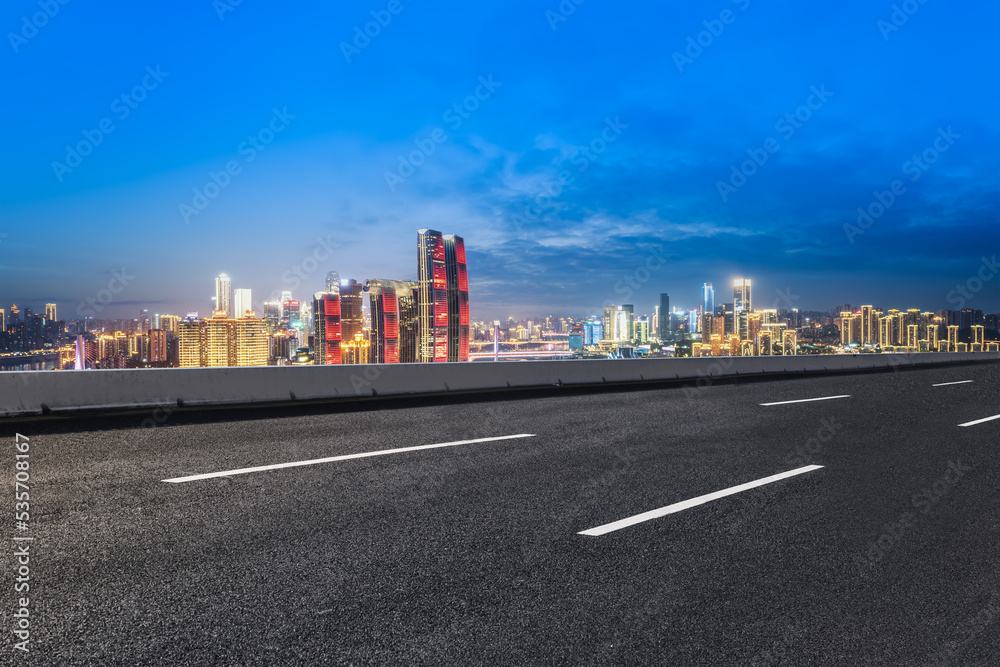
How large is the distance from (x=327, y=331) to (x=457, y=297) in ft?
35.8

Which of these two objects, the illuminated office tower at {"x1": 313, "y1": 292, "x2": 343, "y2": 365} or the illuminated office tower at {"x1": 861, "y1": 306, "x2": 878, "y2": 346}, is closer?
the illuminated office tower at {"x1": 313, "y1": 292, "x2": 343, "y2": 365}

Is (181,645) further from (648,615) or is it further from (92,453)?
(92,453)

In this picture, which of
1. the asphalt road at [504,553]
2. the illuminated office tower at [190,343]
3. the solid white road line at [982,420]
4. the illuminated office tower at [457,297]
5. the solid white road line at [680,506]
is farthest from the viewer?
the illuminated office tower at [457,297]

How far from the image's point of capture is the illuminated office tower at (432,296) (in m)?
26.9

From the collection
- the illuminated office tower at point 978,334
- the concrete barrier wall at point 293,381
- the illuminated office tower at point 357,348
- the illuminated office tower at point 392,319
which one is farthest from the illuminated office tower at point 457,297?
the illuminated office tower at point 978,334

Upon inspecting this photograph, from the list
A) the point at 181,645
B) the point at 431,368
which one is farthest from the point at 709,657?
the point at 431,368

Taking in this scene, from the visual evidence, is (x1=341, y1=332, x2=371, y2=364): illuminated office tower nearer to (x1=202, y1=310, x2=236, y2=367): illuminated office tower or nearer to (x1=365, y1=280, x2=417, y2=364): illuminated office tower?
(x1=365, y1=280, x2=417, y2=364): illuminated office tower

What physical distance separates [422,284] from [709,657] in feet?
97.2

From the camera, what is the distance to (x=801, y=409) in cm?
1119

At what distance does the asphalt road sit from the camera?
8.85ft

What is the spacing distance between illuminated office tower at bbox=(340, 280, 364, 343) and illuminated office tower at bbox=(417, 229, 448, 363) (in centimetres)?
296

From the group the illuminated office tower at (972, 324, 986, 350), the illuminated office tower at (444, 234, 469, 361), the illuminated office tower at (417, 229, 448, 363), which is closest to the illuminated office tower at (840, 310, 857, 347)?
the illuminated office tower at (972, 324, 986, 350)

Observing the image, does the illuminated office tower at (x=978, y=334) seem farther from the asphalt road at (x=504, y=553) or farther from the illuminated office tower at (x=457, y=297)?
the asphalt road at (x=504, y=553)

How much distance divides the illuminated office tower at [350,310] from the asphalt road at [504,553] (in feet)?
49.2
